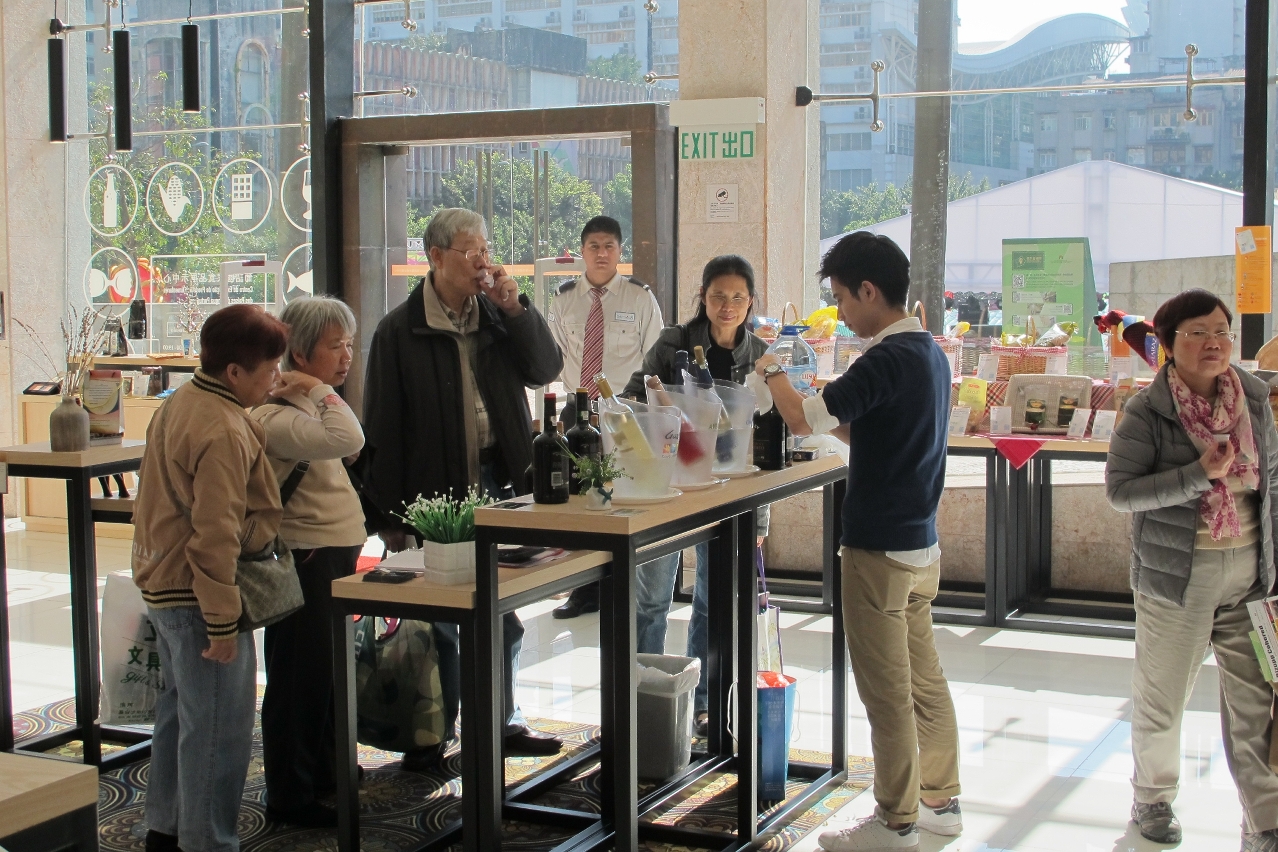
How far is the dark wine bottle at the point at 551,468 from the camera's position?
120 inches

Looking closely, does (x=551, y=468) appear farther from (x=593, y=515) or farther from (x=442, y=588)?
(x=442, y=588)

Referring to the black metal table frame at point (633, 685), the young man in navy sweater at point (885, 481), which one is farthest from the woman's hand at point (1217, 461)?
the black metal table frame at point (633, 685)

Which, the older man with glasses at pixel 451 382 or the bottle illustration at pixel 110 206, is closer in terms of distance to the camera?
the older man with glasses at pixel 451 382

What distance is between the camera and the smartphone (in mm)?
3102

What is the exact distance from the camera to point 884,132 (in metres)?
6.98

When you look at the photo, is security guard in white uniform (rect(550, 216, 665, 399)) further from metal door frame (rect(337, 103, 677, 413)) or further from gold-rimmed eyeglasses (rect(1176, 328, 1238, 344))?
gold-rimmed eyeglasses (rect(1176, 328, 1238, 344))

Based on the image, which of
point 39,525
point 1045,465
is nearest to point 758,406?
point 1045,465

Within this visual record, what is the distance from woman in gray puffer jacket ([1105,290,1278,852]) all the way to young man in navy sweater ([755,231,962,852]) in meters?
0.55

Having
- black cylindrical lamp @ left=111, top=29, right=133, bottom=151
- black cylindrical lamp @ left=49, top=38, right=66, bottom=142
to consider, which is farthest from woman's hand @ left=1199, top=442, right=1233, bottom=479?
black cylindrical lamp @ left=49, top=38, right=66, bottom=142

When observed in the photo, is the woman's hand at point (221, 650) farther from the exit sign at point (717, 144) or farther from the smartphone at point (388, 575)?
the exit sign at point (717, 144)

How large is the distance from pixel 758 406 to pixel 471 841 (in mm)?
1354

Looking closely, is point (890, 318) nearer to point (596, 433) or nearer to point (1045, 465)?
point (596, 433)

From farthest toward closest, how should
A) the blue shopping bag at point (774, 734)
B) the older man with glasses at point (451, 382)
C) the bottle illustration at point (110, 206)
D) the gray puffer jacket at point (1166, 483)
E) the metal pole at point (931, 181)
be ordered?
1. the bottle illustration at point (110, 206)
2. the metal pole at point (931, 181)
3. the older man with glasses at point (451, 382)
4. the blue shopping bag at point (774, 734)
5. the gray puffer jacket at point (1166, 483)

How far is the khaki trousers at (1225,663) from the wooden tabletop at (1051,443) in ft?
7.09
